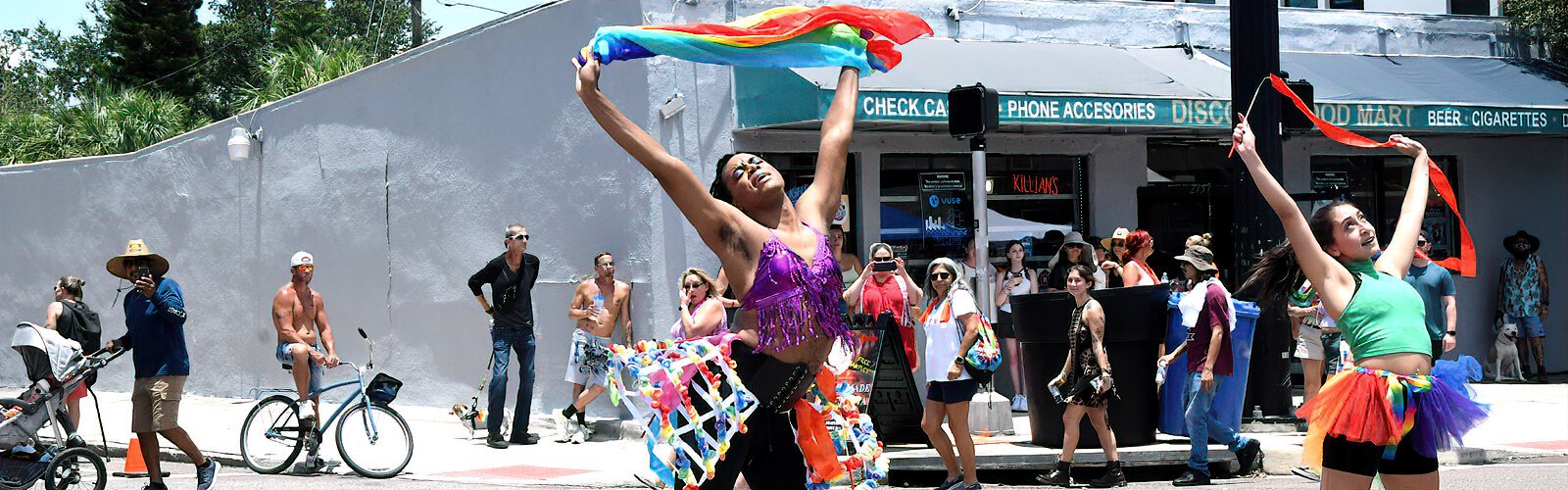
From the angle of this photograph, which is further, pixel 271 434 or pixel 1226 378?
pixel 271 434

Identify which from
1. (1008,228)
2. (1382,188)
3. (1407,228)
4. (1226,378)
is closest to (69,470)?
(1226,378)

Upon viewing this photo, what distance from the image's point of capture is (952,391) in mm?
9805

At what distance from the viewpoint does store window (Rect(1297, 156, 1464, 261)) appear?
1709 centimetres

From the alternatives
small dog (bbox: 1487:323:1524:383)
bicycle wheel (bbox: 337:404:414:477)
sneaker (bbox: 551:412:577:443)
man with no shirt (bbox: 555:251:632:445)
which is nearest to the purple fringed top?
bicycle wheel (bbox: 337:404:414:477)

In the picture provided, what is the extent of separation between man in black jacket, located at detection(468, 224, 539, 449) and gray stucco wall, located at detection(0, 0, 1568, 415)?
1211 millimetres

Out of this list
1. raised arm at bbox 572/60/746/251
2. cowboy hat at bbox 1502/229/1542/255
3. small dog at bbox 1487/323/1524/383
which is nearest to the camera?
raised arm at bbox 572/60/746/251

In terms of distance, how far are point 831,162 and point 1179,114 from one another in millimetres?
10108

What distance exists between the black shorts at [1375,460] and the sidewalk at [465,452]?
611 cm

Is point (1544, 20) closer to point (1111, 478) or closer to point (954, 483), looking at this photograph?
point (1111, 478)

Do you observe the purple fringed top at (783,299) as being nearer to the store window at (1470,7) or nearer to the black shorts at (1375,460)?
the black shorts at (1375,460)

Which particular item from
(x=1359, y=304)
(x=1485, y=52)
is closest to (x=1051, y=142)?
(x=1485, y=52)

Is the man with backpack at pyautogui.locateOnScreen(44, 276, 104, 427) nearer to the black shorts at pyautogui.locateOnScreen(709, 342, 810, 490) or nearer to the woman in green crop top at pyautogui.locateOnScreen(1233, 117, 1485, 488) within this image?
the black shorts at pyautogui.locateOnScreen(709, 342, 810, 490)

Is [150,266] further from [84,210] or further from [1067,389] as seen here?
[84,210]

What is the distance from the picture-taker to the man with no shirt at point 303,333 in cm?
1217
